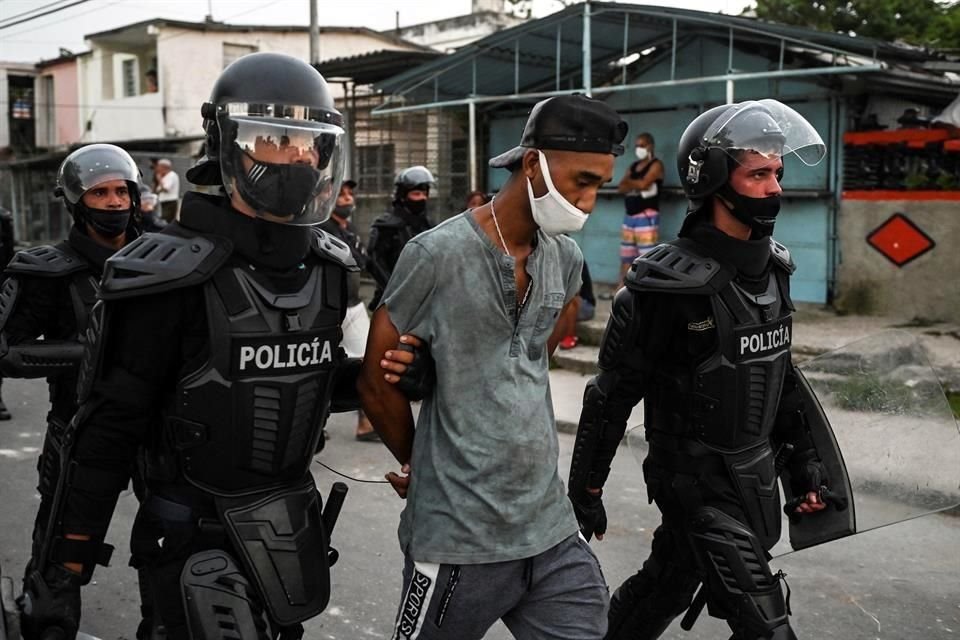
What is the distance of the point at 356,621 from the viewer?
4.28 metres

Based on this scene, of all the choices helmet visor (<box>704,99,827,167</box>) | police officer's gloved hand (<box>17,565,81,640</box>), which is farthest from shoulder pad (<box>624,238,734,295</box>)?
police officer's gloved hand (<box>17,565,81,640</box>)

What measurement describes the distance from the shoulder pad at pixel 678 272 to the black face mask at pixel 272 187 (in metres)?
1.13

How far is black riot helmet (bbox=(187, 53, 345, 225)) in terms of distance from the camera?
2.44 meters

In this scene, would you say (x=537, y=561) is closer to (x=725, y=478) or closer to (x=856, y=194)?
(x=725, y=478)

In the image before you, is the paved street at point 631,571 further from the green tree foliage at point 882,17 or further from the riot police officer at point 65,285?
the green tree foliage at point 882,17

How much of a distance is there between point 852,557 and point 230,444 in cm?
368

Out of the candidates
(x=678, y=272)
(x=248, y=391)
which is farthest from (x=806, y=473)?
(x=248, y=391)

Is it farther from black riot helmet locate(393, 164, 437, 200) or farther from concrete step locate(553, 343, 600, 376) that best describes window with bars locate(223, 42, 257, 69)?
black riot helmet locate(393, 164, 437, 200)

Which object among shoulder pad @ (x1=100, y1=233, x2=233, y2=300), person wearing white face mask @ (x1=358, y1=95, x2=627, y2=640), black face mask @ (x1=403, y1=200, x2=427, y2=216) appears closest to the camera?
shoulder pad @ (x1=100, y1=233, x2=233, y2=300)

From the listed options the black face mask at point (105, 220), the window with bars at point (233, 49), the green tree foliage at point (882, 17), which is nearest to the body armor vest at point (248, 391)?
the black face mask at point (105, 220)

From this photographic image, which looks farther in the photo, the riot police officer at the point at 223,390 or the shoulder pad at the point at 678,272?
the shoulder pad at the point at 678,272

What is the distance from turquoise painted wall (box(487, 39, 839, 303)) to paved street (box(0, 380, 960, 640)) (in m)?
5.03

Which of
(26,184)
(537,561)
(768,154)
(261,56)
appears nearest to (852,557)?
(768,154)

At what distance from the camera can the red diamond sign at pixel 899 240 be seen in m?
9.82
